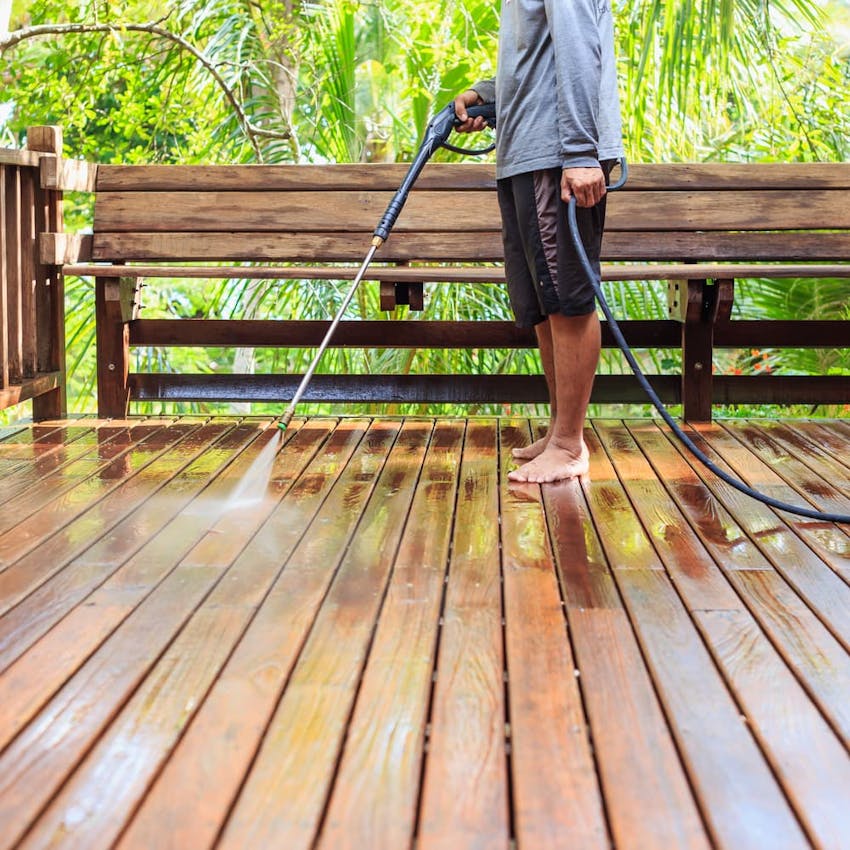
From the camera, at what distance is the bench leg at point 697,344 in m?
4.08

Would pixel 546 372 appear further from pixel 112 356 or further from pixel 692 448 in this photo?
pixel 112 356

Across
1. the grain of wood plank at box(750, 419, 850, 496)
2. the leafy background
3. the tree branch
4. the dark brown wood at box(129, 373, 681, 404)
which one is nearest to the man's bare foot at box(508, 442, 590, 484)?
the grain of wood plank at box(750, 419, 850, 496)

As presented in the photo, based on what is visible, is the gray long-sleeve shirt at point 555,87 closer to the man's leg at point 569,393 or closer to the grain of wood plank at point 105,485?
the man's leg at point 569,393

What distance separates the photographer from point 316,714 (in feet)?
5.27

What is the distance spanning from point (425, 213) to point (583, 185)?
53.6 inches

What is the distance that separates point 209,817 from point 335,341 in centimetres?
312

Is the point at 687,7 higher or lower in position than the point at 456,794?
higher

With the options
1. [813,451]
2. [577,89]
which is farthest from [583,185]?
[813,451]

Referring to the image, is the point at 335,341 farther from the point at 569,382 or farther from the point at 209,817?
the point at 209,817

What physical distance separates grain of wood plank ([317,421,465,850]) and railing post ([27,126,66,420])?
85.2 inches

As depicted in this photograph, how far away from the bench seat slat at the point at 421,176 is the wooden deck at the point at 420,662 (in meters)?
1.35

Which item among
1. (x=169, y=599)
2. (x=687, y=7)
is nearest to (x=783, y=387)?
(x=687, y=7)

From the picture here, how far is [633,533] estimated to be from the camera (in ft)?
8.61

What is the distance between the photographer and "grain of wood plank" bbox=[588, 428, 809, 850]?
1.31 meters
